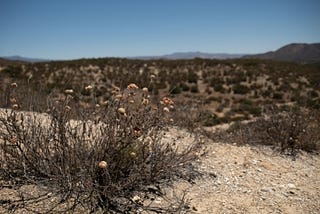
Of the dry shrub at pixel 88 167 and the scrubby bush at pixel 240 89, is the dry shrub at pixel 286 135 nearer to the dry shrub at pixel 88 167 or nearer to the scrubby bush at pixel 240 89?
the dry shrub at pixel 88 167

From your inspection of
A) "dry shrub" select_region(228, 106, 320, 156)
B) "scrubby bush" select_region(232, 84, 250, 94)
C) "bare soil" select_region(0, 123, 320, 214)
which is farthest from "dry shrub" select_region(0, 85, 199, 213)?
"scrubby bush" select_region(232, 84, 250, 94)

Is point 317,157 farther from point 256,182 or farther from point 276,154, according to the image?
point 256,182

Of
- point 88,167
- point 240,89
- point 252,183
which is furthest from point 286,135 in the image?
point 240,89

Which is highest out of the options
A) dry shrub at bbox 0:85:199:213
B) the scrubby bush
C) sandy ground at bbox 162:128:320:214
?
dry shrub at bbox 0:85:199:213

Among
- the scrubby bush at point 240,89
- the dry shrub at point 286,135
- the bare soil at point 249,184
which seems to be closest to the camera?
the bare soil at point 249,184

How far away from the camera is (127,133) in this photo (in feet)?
11.8

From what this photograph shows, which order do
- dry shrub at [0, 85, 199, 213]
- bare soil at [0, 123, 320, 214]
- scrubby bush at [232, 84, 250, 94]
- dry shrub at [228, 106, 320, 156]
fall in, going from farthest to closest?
scrubby bush at [232, 84, 250, 94] → dry shrub at [228, 106, 320, 156] → bare soil at [0, 123, 320, 214] → dry shrub at [0, 85, 199, 213]

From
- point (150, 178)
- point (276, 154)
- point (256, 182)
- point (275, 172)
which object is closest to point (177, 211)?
point (150, 178)

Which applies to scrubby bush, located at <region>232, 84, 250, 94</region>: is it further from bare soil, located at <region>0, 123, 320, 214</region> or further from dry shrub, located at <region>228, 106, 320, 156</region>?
bare soil, located at <region>0, 123, 320, 214</region>

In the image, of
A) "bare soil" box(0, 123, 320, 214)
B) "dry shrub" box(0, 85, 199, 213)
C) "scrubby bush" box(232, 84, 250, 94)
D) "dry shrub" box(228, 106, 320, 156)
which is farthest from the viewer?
"scrubby bush" box(232, 84, 250, 94)

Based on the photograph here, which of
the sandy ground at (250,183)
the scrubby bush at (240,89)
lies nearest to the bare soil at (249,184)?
the sandy ground at (250,183)

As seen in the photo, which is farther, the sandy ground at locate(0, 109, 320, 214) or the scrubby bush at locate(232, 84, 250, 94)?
the scrubby bush at locate(232, 84, 250, 94)

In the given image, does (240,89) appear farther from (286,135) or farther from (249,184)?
(249,184)

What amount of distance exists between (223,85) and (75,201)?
67.5 ft
